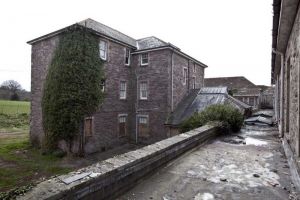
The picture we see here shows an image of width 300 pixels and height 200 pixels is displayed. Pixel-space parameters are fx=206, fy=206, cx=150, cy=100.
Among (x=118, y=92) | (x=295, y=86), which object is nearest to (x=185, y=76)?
(x=118, y=92)

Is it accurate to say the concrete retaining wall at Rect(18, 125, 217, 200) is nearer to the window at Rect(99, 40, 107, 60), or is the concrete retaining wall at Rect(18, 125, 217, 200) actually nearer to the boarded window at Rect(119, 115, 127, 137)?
the window at Rect(99, 40, 107, 60)

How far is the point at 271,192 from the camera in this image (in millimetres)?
3600

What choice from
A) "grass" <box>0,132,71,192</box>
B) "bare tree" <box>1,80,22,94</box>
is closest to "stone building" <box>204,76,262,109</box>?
"grass" <box>0,132,71,192</box>

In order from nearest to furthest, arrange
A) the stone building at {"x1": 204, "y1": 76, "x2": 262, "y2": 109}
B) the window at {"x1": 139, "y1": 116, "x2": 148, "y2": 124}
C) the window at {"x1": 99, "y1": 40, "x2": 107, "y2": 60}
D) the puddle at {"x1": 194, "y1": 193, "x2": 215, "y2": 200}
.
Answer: the puddle at {"x1": 194, "y1": 193, "x2": 215, "y2": 200} → the window at {"x1": 99, "y1": 40, "x2": 107, "y2": 60} → the window at {"x1": 139, "y1": 116, "x2": 148, "y2": 124} → the stone building at {"x1": 204, "y1": 76, "x2": 262, "y2": 109}

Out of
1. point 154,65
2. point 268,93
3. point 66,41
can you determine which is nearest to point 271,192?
point 66,41

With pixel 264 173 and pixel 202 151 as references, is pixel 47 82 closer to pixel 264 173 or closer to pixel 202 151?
pixel 202 151

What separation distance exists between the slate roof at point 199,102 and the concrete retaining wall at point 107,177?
43.6 ft

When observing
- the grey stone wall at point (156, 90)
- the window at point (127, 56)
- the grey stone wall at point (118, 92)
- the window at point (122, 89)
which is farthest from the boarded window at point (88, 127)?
the window at point (127, 56)

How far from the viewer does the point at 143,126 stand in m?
19.7

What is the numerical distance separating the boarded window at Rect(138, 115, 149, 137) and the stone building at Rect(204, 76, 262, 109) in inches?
760

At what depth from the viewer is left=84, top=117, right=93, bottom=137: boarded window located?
16.1m

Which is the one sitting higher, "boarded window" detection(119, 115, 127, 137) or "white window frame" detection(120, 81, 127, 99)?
"white window frame" detection(120, 81, 127, 99)

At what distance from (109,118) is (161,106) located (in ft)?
15.6

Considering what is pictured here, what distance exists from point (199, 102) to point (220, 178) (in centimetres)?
1563
